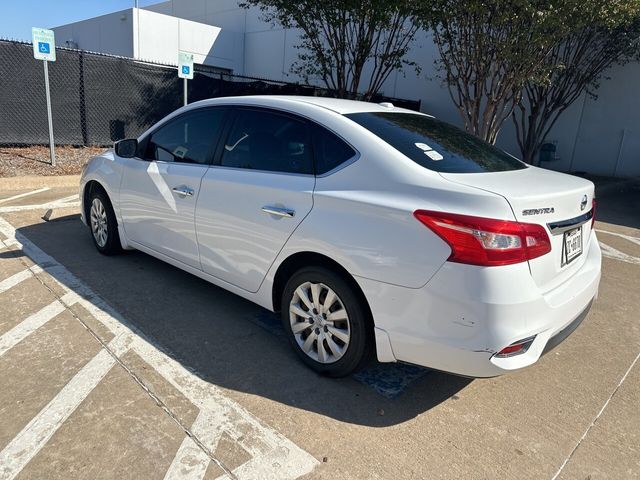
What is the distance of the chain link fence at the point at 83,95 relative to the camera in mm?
10219

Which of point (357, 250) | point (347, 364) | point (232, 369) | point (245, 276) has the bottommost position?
point (232, 369)

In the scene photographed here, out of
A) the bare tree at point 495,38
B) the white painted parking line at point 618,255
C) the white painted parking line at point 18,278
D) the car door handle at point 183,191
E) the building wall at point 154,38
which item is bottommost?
the white painted parking line at point 18,278

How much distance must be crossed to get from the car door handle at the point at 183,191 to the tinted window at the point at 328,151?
119cm

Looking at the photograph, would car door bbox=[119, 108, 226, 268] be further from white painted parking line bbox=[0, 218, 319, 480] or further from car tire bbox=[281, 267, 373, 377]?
car tire bbox=[281, 267, 373, 377]

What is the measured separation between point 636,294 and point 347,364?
3628mm

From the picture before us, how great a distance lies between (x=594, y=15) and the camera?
803cm

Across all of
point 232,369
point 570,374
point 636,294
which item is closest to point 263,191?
point 232,369

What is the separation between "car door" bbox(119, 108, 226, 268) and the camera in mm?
3691

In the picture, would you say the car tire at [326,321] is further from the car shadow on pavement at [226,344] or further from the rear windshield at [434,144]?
the rear windshield at [434,144]

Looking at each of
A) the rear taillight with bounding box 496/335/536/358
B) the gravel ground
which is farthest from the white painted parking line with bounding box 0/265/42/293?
the gravel ground

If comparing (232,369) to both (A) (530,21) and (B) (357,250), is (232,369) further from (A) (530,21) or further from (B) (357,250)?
(A) (530,21)

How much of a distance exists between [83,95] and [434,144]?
10.7 m

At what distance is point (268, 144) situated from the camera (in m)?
3.29

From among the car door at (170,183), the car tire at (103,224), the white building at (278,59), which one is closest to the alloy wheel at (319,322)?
the car door at (170,183)
